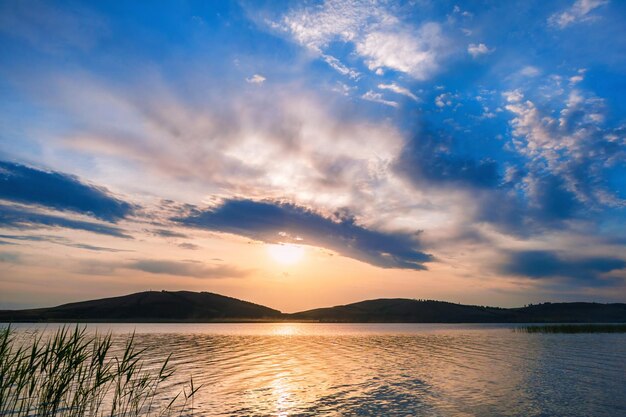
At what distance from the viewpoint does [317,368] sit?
5312 cm

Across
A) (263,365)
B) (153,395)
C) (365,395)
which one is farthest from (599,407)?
(263,365)

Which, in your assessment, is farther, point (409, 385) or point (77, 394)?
point (409, 385)

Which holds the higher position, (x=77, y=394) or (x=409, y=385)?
(x=77, y=394)

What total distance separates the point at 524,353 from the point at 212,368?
52.7 metres

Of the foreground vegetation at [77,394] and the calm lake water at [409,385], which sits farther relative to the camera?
the calm lake water at [409,385]

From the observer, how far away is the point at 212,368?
50625 millimetres

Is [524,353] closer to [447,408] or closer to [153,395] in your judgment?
[447,408]

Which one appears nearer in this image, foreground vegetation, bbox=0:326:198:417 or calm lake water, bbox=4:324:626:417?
foreground vegetation, bbox=0:326:198:417

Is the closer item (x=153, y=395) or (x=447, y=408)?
(x=447, y=408)

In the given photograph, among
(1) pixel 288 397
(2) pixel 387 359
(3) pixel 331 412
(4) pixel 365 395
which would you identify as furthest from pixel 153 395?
(2) pixel 387 359

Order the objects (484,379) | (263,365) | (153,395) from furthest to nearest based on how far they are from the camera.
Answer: (263,365), (484,379), (153,395)

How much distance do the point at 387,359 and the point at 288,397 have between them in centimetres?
3386

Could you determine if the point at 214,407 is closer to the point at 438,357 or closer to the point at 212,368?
the point at 212,368

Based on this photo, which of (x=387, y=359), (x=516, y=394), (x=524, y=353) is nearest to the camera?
(x=516, y=394)
